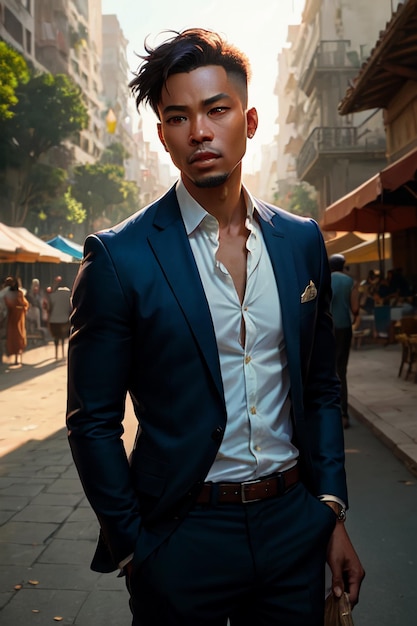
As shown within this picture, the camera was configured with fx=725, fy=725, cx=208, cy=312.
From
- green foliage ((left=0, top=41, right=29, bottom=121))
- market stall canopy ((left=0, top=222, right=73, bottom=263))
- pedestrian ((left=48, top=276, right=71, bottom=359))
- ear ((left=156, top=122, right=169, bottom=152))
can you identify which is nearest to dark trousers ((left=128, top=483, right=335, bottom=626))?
ear ((left=156, top=122, right=169, bottom=152))

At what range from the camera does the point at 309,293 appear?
1854mm

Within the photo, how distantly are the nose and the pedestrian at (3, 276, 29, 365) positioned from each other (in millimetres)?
14025

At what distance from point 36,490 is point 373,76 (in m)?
12.2

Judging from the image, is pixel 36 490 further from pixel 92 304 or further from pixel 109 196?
pixel 109 196

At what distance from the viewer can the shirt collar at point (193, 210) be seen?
72.2 inches

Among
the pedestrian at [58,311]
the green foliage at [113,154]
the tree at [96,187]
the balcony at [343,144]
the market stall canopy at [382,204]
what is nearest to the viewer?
the market stall canopy at [382,204]

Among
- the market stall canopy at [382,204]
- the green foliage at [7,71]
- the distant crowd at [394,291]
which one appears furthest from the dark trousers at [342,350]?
the green foliage at [7,71]

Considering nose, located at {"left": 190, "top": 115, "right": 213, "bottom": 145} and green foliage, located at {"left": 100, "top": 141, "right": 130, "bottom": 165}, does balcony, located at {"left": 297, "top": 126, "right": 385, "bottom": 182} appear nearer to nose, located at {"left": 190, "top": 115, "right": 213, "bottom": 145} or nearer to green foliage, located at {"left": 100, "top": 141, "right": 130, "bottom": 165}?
nose, located at {"left": 190, "top": 115, "right": 213, "bottom": 145}

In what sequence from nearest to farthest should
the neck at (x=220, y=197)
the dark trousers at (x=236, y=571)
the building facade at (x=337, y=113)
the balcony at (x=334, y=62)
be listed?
1. the dark trousers at (x=236, y=571)
2. the neck at (x=220, y=197)
3. the building facade at (x=337, y=113)
4. the balcony at (x=334, y=62)

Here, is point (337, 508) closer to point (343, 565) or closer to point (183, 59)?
point (343, 565)

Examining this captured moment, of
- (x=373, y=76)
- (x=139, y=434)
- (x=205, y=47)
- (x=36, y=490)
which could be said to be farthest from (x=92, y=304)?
(x=373, y=76)

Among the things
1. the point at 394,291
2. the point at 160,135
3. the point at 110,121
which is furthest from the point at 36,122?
the point at 110,121

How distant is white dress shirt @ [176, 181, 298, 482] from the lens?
172 cm

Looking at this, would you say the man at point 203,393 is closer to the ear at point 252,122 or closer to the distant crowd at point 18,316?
the ear at point 252,122
